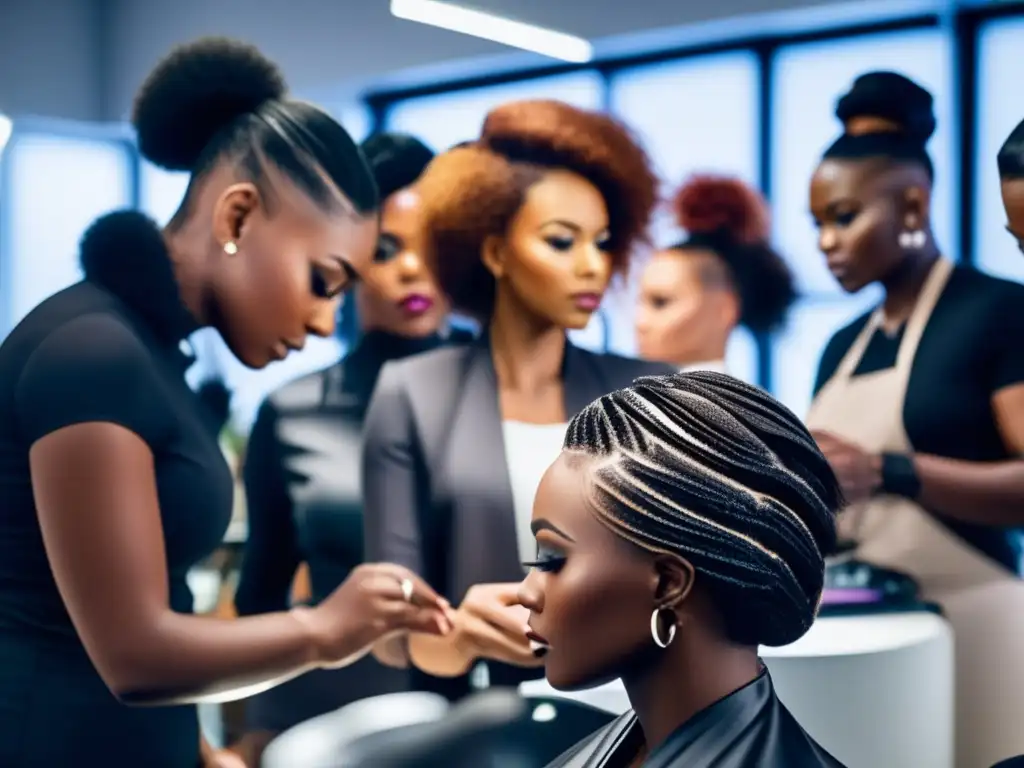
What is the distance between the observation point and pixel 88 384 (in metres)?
2.53

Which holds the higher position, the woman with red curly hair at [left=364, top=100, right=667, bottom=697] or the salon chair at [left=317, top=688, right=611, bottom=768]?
the woman with red curly hair at [left=364, top=100, right=667, bottom=697]

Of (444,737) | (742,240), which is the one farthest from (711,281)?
(444,737)

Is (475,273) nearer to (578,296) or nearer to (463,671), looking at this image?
(578,296)

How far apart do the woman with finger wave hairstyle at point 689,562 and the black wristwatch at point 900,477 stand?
3.09ft

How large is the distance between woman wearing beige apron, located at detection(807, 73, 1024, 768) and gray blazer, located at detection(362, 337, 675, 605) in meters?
0.46

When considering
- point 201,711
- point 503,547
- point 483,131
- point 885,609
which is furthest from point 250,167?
point 885,609

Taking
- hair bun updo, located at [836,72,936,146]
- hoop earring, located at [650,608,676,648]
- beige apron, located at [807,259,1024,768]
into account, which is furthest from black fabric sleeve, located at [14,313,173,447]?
hair bun updo, located at [836,72,936,146]

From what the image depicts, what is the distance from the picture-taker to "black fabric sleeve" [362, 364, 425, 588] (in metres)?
3.09

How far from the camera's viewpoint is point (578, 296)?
9.84 ft

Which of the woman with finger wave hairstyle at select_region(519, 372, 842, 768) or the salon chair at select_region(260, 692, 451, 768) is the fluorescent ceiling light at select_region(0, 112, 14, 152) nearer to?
the salon chair at select_region(260, 692, 451, 768)

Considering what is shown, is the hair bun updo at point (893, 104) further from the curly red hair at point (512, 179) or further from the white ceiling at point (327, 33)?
the white ceiling at point (327, 33)

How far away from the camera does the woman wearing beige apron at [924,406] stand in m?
2.56

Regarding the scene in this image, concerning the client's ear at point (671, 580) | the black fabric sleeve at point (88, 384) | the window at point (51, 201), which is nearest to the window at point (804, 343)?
the client's ear at point (671, 580)

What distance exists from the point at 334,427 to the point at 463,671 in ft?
2.12
